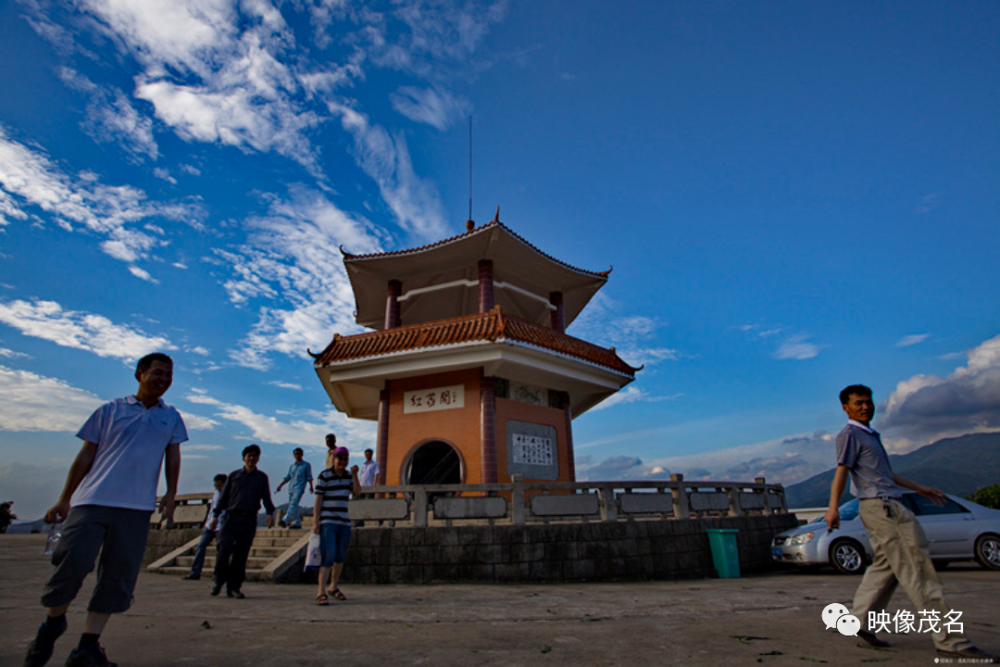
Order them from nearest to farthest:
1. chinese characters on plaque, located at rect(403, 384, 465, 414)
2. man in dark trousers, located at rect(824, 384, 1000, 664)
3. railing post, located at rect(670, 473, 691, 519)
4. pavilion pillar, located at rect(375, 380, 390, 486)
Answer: man in dark trousers, located at rect(824, 384, 1000, 664) → railing post, located at rect(670, 473, 691, 519) → chinese characters on plaque, located at rect(403, 384, 465, 414) → pavilion pillar, located at rect(375, 380, 390, 486)

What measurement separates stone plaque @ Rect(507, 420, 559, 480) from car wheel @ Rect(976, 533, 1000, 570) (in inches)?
348

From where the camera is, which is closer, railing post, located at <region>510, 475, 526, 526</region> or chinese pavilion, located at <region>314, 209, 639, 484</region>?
railing post, located at <region>510, 475, 526, 526</region>

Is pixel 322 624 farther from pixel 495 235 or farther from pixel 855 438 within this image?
pixel 495 235

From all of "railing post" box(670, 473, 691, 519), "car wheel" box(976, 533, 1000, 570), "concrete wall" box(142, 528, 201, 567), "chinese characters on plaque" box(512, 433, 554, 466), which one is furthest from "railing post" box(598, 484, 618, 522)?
"concrete wall" box(142, 528, 201, 567)

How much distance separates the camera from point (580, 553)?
9656mm

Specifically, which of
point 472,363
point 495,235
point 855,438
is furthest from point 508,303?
point 855,438

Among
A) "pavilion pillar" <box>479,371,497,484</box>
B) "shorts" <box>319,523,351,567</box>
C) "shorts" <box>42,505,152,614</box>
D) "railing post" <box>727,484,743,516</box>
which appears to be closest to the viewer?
"shorts" <box>42,505,152,614</box>

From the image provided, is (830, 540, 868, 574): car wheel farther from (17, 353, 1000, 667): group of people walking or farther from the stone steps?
the stone steps

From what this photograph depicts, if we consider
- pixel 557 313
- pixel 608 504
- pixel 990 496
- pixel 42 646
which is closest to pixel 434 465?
pixel 608 504

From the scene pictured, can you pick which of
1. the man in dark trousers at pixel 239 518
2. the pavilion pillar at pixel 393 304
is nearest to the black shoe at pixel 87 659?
the man in dark trousers at pixel 239 518

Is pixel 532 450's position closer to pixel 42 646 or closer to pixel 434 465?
pixel 434 465

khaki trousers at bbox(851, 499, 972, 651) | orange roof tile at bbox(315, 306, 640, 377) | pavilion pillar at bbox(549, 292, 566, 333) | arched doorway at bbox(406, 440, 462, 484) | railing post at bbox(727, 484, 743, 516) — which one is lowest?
khaki trousers at bbox(851, 499, 972, 651)

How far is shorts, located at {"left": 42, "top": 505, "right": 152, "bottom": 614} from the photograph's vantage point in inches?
124

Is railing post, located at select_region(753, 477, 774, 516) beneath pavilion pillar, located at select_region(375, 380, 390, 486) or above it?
beneath
